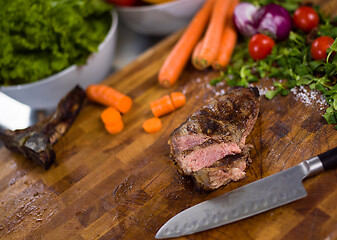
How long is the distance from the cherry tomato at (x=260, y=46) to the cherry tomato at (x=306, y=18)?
0.39m

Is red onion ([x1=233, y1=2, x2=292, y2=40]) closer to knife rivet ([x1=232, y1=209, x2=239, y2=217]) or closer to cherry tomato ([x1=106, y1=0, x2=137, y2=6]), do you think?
cherry tomato ([x1=106, y1=0, x2=137, y2=6])

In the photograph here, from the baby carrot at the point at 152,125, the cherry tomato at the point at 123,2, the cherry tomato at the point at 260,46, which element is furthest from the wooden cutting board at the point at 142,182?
the cherry tomato at the point at 123,2

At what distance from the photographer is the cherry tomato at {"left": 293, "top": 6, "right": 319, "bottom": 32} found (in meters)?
3.62

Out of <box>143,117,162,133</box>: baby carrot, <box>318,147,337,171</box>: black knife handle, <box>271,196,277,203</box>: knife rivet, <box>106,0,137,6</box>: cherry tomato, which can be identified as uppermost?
<box>318,147,337,171</box>: black knife handle

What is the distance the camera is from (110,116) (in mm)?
3424

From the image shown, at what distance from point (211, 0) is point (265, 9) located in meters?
0.86

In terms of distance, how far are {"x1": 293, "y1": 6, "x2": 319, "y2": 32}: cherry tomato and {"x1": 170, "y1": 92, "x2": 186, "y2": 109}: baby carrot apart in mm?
1532

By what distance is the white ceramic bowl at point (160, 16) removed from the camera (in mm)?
4230

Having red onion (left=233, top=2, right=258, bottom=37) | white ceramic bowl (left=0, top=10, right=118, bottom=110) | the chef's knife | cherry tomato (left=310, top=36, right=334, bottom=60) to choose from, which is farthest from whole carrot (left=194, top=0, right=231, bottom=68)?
the chef's knife

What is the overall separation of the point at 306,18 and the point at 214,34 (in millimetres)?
986

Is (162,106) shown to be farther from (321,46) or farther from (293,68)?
(321,46)

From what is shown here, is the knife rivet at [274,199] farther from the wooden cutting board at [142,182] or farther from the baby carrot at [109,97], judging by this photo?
the baby carrot at [109,97]

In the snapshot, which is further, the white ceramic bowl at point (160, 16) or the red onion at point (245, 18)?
the white ceramic bowl at point (160, 16)

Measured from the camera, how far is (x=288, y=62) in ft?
11.1
